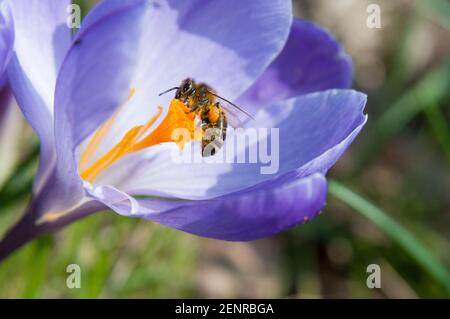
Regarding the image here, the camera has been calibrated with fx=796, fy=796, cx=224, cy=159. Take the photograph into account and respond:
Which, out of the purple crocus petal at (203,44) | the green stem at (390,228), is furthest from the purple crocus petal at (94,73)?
the green stem at (390,228)

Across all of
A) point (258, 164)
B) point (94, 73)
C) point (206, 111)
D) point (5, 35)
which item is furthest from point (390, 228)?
point (5, 35)

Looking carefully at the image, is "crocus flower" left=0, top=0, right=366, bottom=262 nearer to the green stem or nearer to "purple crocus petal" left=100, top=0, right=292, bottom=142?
"purple crocus petal" left=100, top=0, right=292, bottom=142

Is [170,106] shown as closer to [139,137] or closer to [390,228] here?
[139,137]

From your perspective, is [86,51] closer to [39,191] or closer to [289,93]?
[39,191]

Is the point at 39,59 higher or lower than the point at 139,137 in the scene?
higher

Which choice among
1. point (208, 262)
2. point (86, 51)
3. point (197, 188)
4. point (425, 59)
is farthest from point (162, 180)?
point (425, 59)
